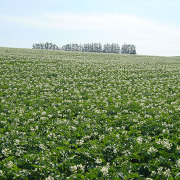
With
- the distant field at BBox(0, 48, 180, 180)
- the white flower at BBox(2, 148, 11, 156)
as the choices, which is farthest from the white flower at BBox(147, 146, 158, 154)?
the white flower at BBox(2, 148, 11, 156)

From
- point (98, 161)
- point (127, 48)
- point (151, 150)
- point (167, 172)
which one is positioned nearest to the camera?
point (167, 172)

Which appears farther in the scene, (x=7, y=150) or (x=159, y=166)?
(x=7, y=150)

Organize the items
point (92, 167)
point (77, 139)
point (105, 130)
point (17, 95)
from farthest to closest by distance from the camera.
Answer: point (17, 95)
point (105, 130)
point (77, 139)
point (92, 167)

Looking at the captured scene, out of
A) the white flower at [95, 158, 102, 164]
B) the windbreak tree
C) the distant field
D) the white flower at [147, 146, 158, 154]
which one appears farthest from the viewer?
the windbreak tree

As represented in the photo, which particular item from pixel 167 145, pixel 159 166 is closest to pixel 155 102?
pixel 167 145

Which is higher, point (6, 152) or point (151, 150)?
point (151, 150)

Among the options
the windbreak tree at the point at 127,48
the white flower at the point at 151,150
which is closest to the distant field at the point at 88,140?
the white flower at the point at 151,150

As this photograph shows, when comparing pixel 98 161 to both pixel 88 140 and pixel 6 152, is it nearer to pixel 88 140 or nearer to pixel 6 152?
pixel 88 140

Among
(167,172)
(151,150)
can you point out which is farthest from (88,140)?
(167,172)

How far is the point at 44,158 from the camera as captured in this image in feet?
20.1

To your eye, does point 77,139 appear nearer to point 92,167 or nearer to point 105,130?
point 105,130

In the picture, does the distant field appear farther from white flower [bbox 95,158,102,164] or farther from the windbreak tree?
the windbreak tree

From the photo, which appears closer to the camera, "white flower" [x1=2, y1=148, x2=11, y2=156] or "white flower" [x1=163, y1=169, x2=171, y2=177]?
"white flower" [x1=163, y1=169, x2=171, y2=177]

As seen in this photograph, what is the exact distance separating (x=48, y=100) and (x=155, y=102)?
7.55 m
